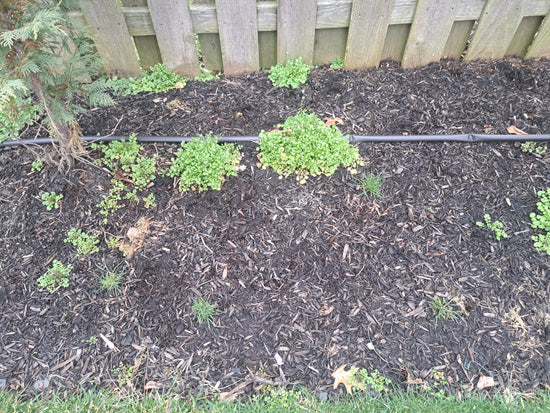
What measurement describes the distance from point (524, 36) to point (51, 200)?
14.4ft

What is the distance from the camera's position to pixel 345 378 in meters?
2.32

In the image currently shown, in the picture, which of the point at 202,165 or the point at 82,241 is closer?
the point at 82,241

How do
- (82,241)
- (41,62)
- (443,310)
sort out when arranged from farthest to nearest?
(82,241)
(443,310)
(41,62)

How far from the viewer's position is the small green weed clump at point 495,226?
2768 mm

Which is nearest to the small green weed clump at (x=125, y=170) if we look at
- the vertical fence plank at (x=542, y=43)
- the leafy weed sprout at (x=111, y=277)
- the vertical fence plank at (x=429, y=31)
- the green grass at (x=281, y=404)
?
the leafy weed sprout at (x=111, y=277)

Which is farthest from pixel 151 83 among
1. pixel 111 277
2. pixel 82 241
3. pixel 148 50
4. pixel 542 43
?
pixel 542 43

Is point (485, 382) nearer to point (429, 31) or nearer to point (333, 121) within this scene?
point (333, 121)

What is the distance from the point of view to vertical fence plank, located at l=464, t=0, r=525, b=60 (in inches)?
133

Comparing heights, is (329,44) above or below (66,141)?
above

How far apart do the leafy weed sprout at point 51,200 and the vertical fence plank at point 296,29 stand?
2247 mm

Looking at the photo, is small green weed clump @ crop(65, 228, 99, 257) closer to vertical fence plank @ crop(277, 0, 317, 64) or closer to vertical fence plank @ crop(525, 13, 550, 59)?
vertical fence plank @ crop(277, 0, 317, 64)

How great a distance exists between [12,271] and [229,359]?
1.62 meters

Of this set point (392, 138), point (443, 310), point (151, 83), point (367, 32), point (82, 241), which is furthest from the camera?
point (151, 83)

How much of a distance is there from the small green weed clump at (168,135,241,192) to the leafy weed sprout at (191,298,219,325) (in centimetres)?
88
